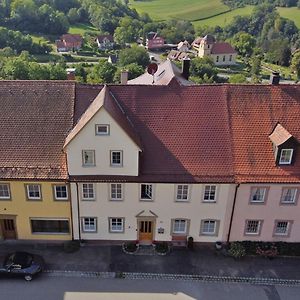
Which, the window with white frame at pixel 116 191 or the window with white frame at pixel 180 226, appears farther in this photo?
the window with white frame at pixel 180 226

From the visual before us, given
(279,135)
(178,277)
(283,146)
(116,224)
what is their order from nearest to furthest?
(283,146)
(178,277)
(279,135)
(116,224)

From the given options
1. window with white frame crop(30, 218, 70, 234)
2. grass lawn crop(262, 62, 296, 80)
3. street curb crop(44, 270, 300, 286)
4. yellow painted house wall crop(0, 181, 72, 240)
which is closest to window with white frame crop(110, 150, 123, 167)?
yellow painted house wall crop(0, 181, 72, 240)

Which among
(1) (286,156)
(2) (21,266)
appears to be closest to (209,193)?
(1) (286,156)

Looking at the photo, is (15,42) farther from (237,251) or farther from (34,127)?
(237,251)

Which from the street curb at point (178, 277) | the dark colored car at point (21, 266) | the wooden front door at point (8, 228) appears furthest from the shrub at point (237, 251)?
the wooden front door at point (8, 228)

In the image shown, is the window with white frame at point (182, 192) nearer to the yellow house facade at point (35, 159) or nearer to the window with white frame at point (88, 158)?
the window with white frame at point (88, 158)

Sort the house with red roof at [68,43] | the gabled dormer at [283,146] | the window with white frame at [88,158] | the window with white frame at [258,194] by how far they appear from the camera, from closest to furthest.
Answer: the window with white frame at [88,158], the gabled dormer at [283,146], the window with white frame at [258,194], the house with red roof at [68,43]

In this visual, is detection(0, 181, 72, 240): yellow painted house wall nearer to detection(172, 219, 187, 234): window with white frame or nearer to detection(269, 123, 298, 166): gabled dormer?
detection(172, 219, 187, 234): window with white frame
